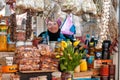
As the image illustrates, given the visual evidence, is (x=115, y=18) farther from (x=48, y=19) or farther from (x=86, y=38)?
(x=48, y=19)

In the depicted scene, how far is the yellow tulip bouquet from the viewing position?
2145 mm

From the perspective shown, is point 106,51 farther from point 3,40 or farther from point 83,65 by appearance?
point 3,40

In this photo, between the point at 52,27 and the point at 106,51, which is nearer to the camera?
the point at 52,27

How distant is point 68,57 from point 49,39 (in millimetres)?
209

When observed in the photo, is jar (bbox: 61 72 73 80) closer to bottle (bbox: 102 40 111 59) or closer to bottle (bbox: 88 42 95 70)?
bottle (bbox: 88 42 95 70)

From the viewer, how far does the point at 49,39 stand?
7.27 ft

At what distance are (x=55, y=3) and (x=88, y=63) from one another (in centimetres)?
67

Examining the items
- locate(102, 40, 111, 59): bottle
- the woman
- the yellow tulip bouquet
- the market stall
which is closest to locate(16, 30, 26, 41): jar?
the market stall

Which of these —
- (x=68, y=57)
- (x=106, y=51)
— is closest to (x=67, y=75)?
(x=68, y=57)

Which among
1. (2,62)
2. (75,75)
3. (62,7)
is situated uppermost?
(62,7)

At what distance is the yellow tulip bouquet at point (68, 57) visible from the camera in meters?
2.14

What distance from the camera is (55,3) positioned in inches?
76.4

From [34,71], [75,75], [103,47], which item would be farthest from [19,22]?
[103,47]

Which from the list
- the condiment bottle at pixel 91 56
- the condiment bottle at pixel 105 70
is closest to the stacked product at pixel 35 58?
the condiment bottle at pixel 91 56
